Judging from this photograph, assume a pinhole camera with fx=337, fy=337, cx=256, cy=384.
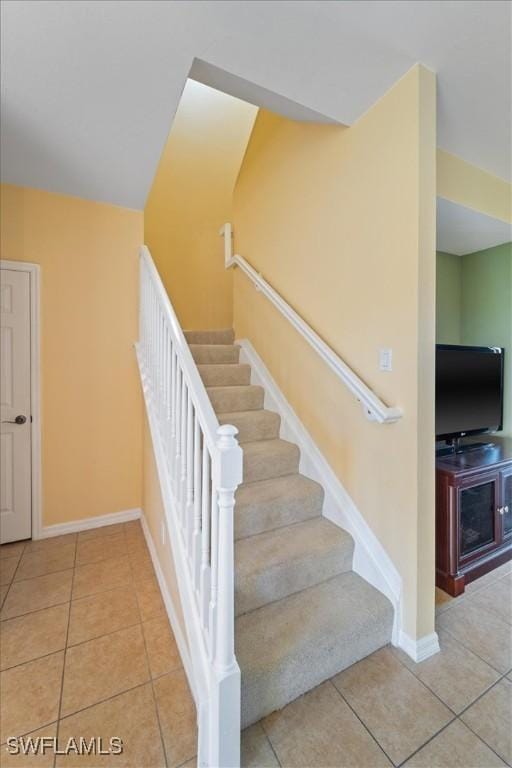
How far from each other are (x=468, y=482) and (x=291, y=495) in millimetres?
1083

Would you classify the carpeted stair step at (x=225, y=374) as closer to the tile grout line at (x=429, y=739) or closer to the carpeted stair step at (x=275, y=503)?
the carpeted stair step at (x=275, y=503)

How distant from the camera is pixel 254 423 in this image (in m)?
2.42

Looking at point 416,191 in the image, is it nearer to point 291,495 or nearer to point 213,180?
point 291,495

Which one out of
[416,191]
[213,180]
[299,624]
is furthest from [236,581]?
[213,180]

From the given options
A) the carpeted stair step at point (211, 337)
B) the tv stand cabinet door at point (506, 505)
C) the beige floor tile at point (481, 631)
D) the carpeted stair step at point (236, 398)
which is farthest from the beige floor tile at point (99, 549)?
the tv stand cabinet door at point (506, 505)

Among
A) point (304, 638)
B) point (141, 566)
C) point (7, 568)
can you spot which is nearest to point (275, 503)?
point (304, 638)

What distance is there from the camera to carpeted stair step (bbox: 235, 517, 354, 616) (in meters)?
1.52

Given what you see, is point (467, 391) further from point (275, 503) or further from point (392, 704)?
point (392, 704)

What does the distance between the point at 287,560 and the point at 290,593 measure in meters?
0.17

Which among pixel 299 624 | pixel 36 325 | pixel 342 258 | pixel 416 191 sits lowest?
pixel 299 624

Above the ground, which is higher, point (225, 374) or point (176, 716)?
point (225, 374)

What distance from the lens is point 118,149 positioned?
6.98 feet

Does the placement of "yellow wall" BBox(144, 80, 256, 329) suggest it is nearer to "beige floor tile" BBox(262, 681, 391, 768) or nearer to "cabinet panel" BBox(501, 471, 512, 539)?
"cabinet panel" BBox(501, 471, 512, 539)

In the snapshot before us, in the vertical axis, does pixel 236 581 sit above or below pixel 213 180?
below
